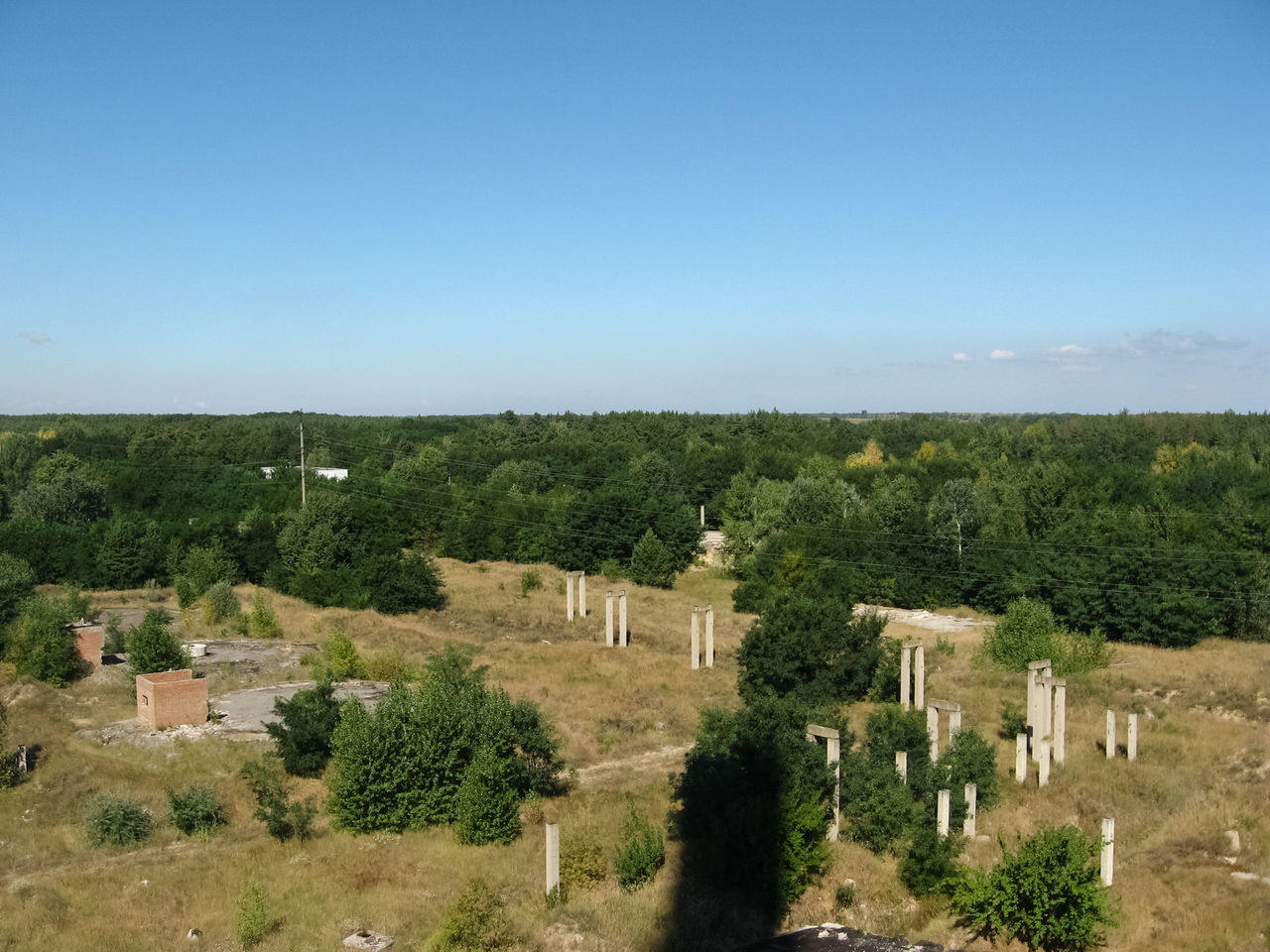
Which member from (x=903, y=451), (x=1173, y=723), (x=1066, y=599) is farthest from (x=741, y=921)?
(x=903, y=451)

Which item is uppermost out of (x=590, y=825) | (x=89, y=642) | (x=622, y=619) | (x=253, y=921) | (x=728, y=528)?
(x=728, y=528)

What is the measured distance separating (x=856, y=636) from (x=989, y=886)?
33.9 feet

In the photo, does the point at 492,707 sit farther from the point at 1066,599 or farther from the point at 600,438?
the point at 600,438

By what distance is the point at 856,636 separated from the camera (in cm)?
2222

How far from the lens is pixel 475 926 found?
37.0 ft

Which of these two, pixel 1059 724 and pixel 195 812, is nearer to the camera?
pixel 195 812

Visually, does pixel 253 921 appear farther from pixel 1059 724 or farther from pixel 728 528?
pixel 728 528

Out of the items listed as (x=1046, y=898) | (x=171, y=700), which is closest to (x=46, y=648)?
(x=171, y=700)

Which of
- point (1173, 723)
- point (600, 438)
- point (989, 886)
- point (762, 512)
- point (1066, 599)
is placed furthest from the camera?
point (600, 438)

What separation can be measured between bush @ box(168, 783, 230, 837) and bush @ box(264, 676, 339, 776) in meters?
1.89

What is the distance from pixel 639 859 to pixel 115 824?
8187 millimetres

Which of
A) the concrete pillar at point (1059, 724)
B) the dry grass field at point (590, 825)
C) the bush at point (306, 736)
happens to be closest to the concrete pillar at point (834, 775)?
the dry grass field at point (590, 825)

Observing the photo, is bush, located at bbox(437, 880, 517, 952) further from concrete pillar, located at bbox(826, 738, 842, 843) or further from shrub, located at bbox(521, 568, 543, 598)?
shrub, located at bbox(521, 568, 543, 598)

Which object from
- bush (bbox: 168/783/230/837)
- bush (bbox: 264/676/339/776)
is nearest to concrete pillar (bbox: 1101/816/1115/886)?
bush (bbox: 264/676/339/776)
